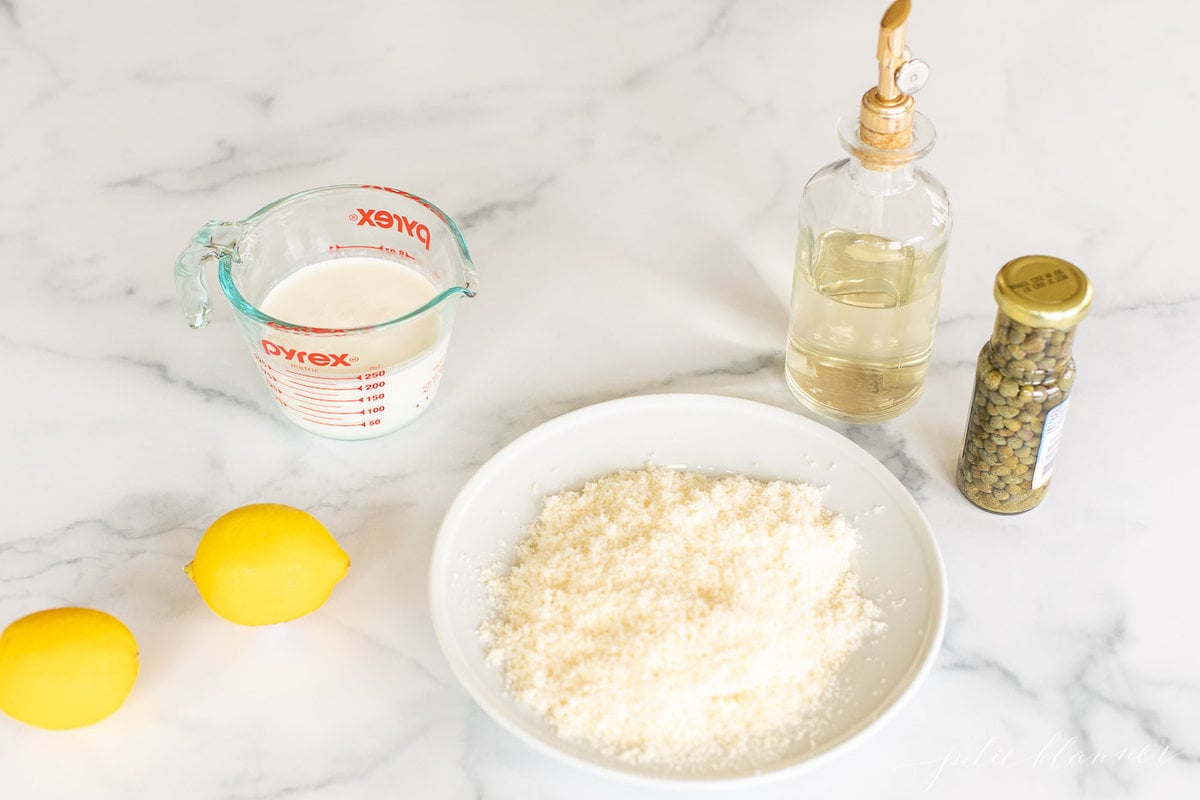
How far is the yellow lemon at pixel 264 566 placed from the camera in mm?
1028

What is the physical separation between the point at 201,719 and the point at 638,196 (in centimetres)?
79

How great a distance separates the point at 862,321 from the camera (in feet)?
3.91

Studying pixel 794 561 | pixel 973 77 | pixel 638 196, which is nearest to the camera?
pixel 794 561

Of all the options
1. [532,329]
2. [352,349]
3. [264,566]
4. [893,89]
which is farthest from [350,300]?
[893,89]

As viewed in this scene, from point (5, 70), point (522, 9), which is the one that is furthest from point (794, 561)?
point (5, 70)

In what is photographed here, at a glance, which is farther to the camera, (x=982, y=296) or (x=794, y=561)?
(x=982, y=296)

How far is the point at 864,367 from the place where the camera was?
122 centimetres

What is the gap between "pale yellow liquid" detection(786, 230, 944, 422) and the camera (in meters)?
1.18

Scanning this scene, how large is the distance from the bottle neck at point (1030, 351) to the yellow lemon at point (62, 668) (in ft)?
2.50

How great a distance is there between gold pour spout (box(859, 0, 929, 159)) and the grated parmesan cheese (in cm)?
32

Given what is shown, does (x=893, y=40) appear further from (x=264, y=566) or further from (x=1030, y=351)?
(x=264, y=566)

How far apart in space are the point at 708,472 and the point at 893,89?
39 cm

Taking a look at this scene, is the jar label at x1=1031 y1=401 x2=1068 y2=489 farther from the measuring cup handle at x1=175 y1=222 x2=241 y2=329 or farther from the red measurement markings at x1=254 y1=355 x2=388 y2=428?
the measuring cup handle at x1=175 y1=222 x2=241 y2=329

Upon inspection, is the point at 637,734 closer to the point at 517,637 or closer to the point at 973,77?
the point at 517,637
